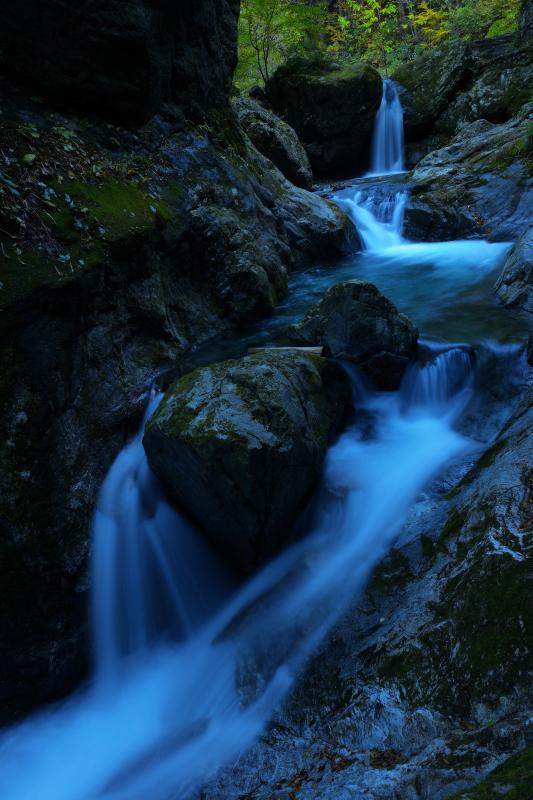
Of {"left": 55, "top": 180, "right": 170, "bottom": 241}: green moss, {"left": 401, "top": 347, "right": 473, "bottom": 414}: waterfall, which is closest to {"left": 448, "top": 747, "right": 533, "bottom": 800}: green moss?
{"left": 401, "top": 347, "right": 473, "bottom": 414}: waterfall

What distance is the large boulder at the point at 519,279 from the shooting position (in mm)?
6627

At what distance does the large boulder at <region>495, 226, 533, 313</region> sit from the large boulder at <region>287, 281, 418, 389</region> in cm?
211

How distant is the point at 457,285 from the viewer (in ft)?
27.6

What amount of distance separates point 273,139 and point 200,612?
12709 mm

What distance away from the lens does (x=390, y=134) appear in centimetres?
1753

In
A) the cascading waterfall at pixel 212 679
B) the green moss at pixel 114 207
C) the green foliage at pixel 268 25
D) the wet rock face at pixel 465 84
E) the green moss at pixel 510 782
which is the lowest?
the cascading waterfall at pixel 212 679

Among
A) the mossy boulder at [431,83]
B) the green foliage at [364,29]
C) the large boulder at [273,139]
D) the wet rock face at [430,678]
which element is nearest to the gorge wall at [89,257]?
the wet rock face at [430,678]

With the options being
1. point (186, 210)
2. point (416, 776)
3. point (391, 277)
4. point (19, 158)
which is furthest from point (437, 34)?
point (416, 776)

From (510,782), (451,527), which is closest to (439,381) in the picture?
(451,527)

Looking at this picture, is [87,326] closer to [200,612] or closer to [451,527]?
[200,612]

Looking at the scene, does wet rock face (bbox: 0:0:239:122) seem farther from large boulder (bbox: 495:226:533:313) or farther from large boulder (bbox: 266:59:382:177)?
large boulder (bbox: 266:59:382:177)

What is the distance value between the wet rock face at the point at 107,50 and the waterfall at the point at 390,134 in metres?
11.8

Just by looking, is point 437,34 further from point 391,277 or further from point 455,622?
point 455,622

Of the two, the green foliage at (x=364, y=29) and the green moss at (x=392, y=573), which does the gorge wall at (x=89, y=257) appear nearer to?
the green moss at (x=392, y=573)
